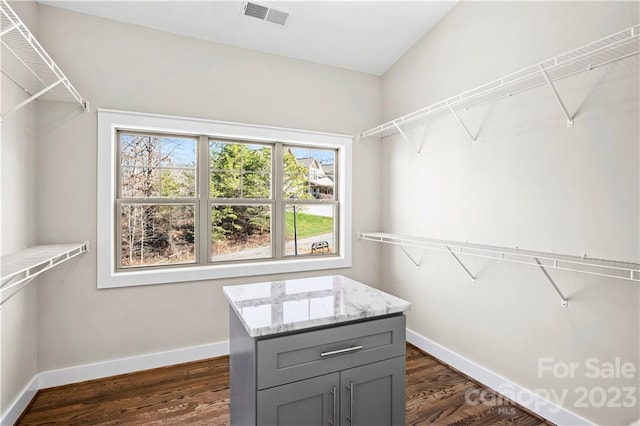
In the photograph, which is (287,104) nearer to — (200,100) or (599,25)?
(200,100)

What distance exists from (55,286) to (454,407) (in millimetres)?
2897

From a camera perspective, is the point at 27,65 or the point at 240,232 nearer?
the point at 27,65

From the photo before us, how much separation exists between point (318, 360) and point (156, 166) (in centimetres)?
225

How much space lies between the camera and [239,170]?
3.10 m

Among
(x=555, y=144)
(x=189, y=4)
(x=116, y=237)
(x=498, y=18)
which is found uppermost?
(x=189, y=4)

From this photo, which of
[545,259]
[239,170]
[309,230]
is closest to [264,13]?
[239,170]

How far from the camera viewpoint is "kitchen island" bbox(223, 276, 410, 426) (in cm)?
123

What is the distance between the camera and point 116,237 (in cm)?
266

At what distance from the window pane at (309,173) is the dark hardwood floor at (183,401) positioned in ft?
5.74

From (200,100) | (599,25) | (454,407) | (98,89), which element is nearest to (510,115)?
(599,25)

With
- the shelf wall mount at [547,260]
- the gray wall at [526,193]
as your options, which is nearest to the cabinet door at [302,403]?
the shelf wall mount at [547,260]

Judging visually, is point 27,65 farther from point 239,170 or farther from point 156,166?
point 239,170

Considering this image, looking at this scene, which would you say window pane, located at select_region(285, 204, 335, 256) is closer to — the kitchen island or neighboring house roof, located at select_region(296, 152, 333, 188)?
neighboring house roof, located at select_region(296, 152, 333, 188)

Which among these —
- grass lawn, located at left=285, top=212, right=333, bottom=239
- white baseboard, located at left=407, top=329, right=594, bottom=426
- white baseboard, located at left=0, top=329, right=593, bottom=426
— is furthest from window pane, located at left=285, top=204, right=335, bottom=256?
white baseboard, located at left=407, top=329, right=594, bottom=426
